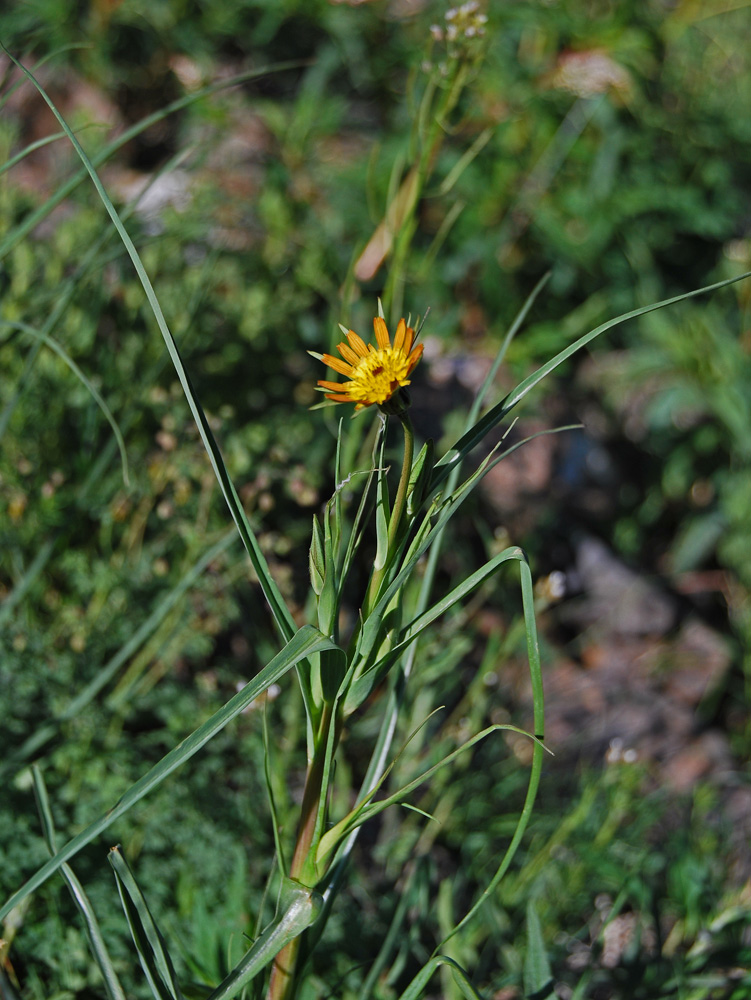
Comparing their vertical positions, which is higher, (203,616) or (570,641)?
(203,616)

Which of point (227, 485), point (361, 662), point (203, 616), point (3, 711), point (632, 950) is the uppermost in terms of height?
point (227, 485)

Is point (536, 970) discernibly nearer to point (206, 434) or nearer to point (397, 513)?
point (397, 513)

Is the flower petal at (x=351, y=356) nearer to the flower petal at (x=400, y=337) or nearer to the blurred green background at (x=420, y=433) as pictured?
the flower petal at (x=400, y=337)

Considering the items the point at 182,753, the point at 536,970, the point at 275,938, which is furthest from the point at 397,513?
the point at 536,970

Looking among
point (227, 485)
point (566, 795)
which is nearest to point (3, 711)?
point (227, 485)

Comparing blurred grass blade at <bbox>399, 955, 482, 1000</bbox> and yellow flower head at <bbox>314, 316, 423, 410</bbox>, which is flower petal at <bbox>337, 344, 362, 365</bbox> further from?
blurred grass blade at <bbox>399, 955, 482, 1000</bbox>

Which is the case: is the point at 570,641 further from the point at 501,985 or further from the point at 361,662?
the point at 361,662

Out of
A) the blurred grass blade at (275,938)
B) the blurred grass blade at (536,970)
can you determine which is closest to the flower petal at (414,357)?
the blurred grass blade at (275,938)
